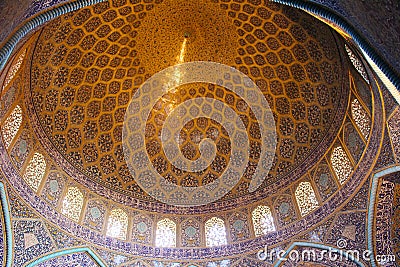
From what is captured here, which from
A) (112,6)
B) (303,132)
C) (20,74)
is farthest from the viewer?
(303,132)

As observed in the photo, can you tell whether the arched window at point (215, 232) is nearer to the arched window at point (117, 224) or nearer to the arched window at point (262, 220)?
the arched window at point (262, 220)

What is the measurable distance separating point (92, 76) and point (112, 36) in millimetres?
1293

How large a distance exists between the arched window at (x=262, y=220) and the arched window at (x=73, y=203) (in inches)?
190

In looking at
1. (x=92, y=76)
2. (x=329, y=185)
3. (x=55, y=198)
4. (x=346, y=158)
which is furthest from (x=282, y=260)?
(x=92, y=76)

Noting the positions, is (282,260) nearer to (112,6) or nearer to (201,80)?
(201,80)

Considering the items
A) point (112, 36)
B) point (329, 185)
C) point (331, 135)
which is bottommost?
point (329, 185)

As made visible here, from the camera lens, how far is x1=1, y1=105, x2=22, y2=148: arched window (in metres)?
10.9

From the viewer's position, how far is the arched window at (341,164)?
1152cm

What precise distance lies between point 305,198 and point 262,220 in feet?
4.52

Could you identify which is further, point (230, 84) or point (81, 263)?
point (230, 84)

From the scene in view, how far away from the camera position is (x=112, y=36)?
1272cm

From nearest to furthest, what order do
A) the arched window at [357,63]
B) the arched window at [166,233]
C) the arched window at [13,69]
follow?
the arched window at [357,63], the arched window at [13,69], the arched window at [166,233]

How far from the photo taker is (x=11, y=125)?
11172mm

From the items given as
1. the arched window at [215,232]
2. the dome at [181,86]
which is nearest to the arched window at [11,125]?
the dome at [181,86]
